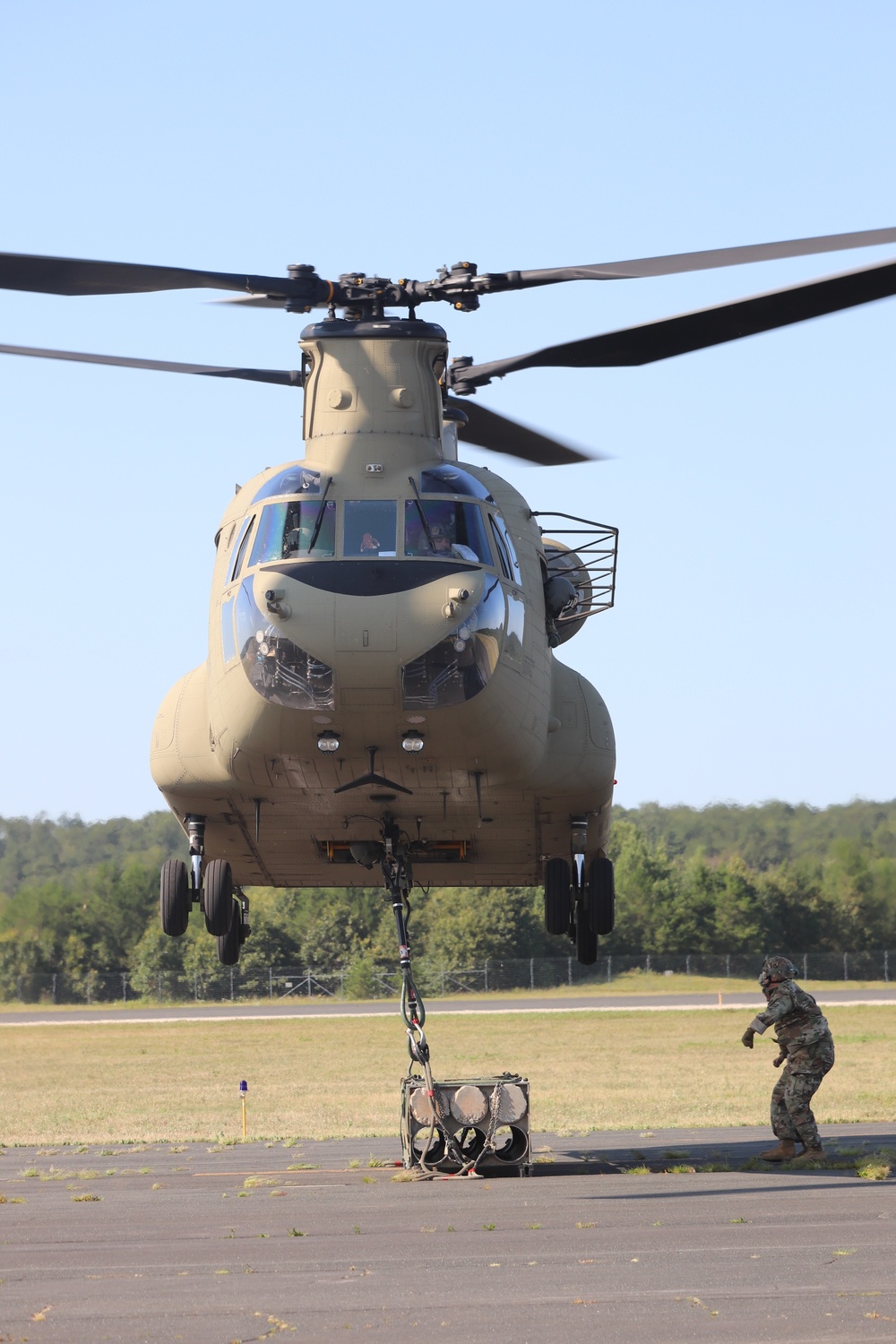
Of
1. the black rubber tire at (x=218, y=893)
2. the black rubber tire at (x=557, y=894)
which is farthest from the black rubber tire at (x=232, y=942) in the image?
the black rubber tire at (x=557, y=894)

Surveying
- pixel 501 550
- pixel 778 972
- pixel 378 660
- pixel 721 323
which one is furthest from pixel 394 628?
pixel 778 972

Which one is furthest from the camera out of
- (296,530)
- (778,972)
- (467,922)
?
(467,922)

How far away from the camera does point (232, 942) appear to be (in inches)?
778

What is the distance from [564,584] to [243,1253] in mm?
8267

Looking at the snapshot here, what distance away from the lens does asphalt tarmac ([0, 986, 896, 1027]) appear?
60031mm

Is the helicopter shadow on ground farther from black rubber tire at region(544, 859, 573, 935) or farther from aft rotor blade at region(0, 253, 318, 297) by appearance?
aft rotor blade at region(0, 253, 318, 297)

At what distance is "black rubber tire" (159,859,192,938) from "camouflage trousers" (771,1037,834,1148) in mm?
6667

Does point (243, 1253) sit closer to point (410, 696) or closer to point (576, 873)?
point (410, 696)

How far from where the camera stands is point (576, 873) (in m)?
17.7

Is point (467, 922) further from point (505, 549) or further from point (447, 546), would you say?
point (447, 546)

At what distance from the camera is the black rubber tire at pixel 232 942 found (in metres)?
19.4

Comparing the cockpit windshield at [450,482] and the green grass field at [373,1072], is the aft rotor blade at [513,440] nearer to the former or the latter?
the cockpit windshield at [450,482]

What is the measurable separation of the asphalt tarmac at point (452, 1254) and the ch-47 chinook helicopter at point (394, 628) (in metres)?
2.60

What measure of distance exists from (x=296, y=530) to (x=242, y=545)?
85 centimetres
